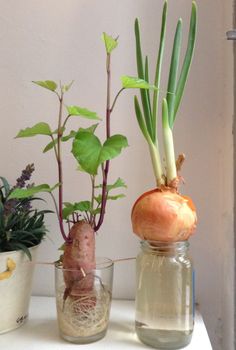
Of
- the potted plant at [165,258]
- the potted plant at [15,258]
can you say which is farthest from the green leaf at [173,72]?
the potted plant at [15,258]

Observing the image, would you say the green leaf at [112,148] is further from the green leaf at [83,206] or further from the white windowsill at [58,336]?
the white windowsill at [58,336]

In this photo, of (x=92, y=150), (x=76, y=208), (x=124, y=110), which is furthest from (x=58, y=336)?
(x=124, y=110)

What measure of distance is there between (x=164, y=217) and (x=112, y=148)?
0.38ft

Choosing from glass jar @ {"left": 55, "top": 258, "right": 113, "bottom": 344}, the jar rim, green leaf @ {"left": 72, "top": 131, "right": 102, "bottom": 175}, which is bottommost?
glass jar @ {"left": 55, "top": 258, "right": 113, "bottom": 344}

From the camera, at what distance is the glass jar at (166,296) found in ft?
1.82

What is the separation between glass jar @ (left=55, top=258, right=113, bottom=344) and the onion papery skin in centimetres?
10

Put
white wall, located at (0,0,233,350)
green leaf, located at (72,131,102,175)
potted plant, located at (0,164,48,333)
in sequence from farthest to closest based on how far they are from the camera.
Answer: white wall, located at (0,0,233,350)
potted plant, located at (0,164,48,333)
green leaf, located at (72,131,102,175)

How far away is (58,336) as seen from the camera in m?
0.59

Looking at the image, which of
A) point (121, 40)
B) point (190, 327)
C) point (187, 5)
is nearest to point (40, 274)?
point (190, 327)

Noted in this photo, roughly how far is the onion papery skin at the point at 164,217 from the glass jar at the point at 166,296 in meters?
0.02

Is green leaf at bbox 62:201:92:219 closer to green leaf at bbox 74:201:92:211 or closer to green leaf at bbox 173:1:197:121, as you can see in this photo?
green leaf at bbox 74:201:92:211

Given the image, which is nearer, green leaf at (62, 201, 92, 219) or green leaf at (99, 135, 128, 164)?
green leaf at (99, 135, 128, 164)

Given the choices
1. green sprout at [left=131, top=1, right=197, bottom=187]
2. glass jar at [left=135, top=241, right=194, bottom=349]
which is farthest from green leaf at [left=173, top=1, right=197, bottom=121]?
glass jar at [left=135, top=241, right=194, bottom=349]

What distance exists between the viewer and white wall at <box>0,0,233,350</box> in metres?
0.71
